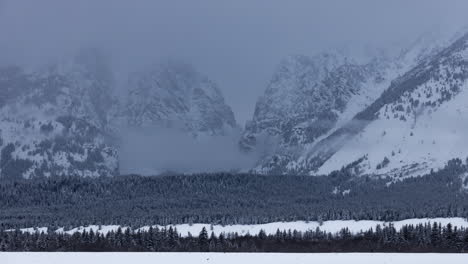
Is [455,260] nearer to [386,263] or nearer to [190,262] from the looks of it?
[386,263]

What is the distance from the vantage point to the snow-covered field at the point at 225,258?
14600cm

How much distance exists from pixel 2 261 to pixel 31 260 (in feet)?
14.4

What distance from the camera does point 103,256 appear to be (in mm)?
155000

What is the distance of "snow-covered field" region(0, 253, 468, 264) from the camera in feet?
479

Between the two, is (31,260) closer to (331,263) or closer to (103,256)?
(103,256)

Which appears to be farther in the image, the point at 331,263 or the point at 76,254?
the point at 76,254

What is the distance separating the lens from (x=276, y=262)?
14475 centimetres

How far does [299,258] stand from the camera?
15112 cm

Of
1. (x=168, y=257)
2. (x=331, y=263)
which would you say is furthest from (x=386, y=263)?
(x=168, y=257)

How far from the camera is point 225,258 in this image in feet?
492

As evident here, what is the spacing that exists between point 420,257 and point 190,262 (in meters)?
35.7

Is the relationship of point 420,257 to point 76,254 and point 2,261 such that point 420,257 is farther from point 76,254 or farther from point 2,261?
point 2,261

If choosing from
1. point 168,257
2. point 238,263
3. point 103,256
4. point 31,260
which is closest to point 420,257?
point 238,263

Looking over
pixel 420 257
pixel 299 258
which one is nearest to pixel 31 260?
pixel 299 258
